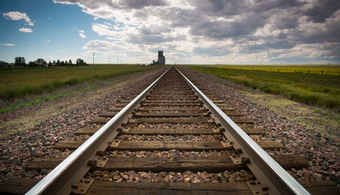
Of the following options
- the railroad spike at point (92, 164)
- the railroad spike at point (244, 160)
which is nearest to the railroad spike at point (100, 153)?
the railroad spike at point (92, 164)

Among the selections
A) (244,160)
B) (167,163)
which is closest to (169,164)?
(167,163)

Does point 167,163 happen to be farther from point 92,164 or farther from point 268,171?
point 268,171

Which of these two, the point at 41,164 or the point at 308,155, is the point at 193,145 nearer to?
the point at 308,155

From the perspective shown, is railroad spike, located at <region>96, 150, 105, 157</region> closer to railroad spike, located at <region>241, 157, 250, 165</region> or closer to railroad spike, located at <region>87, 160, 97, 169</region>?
railroad spike, located at <region>87, 160, 97, 169</region>

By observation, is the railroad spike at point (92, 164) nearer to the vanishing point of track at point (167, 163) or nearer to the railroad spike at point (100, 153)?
the vanishing point of track at point (167, 163)

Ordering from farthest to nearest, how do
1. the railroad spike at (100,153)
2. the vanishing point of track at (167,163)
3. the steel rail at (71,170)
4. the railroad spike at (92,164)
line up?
the railroad spike at (100,153) → the railroad spike at (92,164) → the vanishing point of track at (167,163) → the steel rail at (71,170)

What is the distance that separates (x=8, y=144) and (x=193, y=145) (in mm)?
2722

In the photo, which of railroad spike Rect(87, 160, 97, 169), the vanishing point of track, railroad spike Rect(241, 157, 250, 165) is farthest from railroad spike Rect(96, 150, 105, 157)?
railroad spike Rect(241, 157, 250, 165)

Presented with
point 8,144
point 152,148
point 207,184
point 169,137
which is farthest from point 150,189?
point 8,144

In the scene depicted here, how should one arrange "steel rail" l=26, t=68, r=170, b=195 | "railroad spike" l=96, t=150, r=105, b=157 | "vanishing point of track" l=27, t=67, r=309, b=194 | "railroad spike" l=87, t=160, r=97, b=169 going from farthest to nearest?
"railroad spike" l=96, t=150, r=105, b=157
"railroad spike" l=87, t=160, r=97, b=169
"vanishing point of track" l=27, t=67, r=309, b=194
"steel rail" l=26, t=68, r=170, b=195

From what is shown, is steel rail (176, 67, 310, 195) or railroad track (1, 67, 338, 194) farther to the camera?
railroad track (1, 67, 338, 194)

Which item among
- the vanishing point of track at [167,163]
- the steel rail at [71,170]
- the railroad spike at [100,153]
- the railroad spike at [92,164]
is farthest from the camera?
the railroad spike at [100,153]

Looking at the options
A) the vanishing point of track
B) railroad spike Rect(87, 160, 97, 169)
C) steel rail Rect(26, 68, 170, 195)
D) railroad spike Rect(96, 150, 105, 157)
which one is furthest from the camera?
railroad spike Rect(96, 150, 105, 157)

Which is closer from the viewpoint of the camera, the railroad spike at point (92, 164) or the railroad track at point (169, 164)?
the railroad track at point (169, 164)
